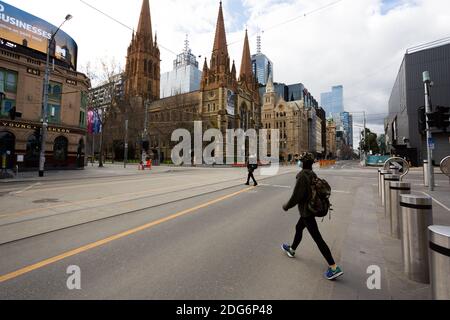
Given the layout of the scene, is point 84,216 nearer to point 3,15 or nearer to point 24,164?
point 24,164

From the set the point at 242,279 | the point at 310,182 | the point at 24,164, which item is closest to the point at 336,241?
the point at 310,182

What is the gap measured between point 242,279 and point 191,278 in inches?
25.9

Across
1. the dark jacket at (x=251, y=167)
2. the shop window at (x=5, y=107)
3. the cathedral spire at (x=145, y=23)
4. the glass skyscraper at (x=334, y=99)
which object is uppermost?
the cathedral spire at (x=145, y=23)

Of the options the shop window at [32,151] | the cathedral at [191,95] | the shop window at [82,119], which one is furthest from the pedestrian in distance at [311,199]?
the cathedral at [191,95]

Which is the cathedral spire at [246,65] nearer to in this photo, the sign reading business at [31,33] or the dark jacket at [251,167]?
the sign reading business at [31,33]

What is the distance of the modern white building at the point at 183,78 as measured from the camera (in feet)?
309

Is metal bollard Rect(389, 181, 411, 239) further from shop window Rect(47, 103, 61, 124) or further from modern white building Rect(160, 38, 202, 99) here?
modern white building Rect(160, 38, 202, 99)

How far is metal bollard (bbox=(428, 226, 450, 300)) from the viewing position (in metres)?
2.09

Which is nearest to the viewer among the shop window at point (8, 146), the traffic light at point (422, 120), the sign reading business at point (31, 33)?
the traffic light at point (422, 120)

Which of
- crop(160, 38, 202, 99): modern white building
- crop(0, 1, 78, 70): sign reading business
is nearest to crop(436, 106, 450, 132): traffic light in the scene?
crop(0, 1, 78, 70): sign reading business

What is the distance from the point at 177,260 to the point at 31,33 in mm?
35350

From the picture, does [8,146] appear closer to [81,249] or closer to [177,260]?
[81,249]

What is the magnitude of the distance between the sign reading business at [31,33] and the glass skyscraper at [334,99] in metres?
43.4

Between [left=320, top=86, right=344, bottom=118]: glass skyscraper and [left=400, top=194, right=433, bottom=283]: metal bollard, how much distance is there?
4793 centimetres
